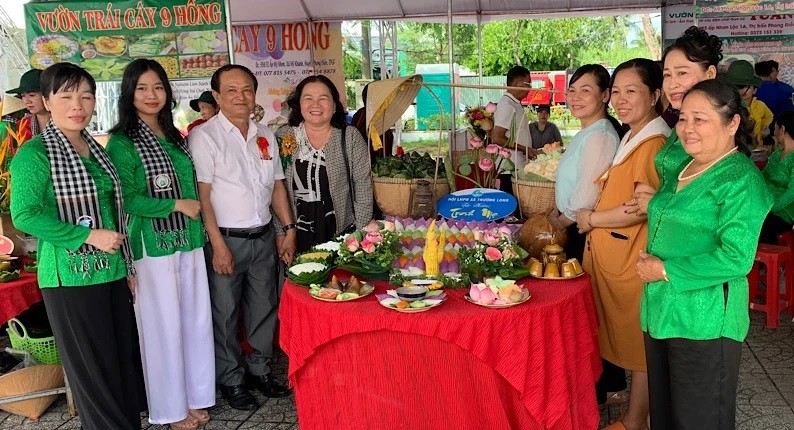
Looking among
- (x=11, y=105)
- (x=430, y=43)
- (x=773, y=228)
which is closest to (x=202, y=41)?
(x=11, y=105)

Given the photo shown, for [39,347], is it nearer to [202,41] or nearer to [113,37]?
[202,41]

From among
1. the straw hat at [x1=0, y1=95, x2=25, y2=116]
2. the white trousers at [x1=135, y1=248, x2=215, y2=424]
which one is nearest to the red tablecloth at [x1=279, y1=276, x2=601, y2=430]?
the white trousers at [x1=135, y1=248, x2=215, y2=424]

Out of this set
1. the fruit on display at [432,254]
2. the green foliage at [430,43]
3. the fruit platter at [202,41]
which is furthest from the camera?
the green foliage at [430,43]

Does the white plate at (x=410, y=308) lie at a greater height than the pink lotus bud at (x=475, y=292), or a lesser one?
lesser

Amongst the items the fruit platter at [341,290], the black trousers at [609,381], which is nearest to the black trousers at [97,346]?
the fruit platter at [341,290]

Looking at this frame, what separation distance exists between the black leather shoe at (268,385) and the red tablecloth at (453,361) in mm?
882

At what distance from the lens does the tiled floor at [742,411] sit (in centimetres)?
301

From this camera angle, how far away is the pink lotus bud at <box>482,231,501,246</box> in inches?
105

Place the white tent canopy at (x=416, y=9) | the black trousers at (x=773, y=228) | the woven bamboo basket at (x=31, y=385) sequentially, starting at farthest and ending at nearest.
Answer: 1. the white tent canopy at (x=416, y=9)
2. the black trousers at (x=773, y=228)
3. the woven bamboo basket at (x=31, y=385)

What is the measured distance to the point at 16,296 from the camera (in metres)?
2.95

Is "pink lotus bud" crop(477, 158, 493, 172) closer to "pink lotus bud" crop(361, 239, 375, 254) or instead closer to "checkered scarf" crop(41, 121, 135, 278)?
"pink lotus bud" crop(361, 239, 375, 254)

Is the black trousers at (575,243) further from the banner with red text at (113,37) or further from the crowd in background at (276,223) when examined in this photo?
the banner with red text at (113,37)

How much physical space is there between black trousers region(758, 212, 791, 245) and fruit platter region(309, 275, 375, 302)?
3.26m

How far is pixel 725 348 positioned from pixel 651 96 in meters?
1.00
